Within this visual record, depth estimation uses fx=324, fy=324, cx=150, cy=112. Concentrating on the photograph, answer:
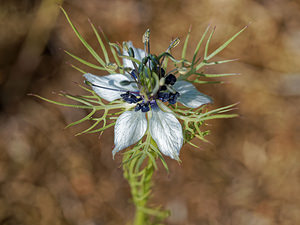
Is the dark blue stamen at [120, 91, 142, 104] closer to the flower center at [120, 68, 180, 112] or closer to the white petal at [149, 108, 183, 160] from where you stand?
the flower center at [120, 68, 180, 112]

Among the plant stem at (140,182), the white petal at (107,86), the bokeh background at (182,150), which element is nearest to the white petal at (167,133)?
the plant stem at (140,182)

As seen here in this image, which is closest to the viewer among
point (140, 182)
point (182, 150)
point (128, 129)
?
point (128, 129)

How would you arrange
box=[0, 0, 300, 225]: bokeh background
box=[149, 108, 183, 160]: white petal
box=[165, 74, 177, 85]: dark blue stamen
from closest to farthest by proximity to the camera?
box=[149, 108, 183, 160]: white petal < box=[165, 74, 177, 85]: dark blue stamen < box=[0, 0, 300, 225]: bokeh background

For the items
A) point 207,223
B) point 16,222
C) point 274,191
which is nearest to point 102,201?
point 16,222

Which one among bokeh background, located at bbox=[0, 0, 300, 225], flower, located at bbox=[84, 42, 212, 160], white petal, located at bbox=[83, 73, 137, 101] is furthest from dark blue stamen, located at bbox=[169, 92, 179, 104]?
bokeh background, located at bbox=[0, 0, 300, 225]

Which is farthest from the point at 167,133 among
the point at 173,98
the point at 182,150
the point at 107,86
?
the point at 182,150

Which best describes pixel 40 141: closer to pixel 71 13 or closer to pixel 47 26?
pixel 47 26

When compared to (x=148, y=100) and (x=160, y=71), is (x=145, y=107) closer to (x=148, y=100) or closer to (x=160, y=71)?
(x=148, y=100)
